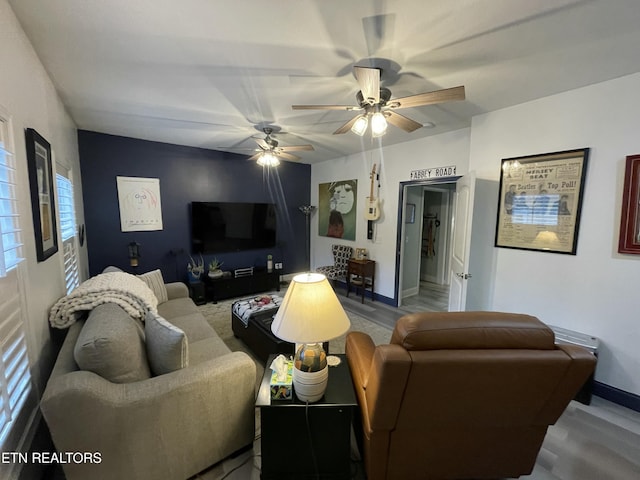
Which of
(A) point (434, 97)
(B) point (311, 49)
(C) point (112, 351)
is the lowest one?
(C) point (112, 351)

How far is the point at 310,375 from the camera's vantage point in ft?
4.38

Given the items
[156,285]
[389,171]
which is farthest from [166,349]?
[389,171]

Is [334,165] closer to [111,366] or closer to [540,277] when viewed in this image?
[540,277]

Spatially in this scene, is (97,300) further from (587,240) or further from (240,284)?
(587,240)

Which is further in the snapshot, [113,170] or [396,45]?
[113,170]

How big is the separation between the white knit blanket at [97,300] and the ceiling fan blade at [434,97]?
240cm

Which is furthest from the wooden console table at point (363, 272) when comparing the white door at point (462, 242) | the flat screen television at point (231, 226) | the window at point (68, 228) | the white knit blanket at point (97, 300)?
the window at point (68, 228)

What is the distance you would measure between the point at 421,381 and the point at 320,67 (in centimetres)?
204

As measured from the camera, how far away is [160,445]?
1.32 metres

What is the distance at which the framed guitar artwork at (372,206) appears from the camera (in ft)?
14.0

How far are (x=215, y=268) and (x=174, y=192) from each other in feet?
4.49

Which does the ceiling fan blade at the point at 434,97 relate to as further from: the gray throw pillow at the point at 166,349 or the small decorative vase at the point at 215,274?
the small decorative vase at the point at 215,274

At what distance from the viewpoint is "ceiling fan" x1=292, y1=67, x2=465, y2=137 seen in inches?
65.9

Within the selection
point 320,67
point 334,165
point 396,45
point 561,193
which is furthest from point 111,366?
point 334,165
